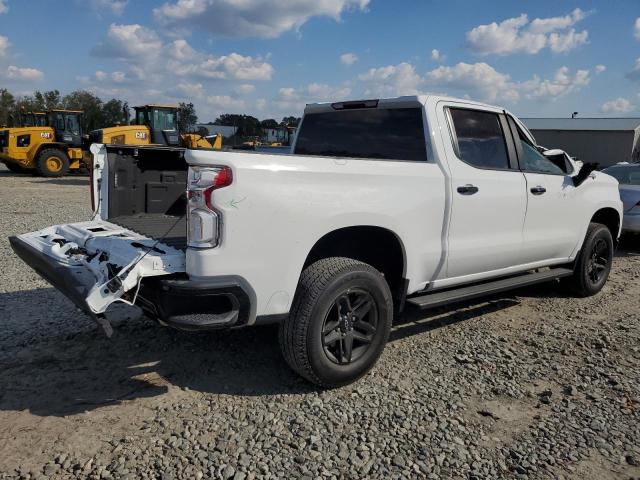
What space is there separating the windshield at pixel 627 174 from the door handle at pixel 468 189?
21.7 ft

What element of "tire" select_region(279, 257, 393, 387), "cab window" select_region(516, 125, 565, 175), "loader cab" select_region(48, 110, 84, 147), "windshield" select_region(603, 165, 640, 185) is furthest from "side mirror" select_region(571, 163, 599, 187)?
"loader cab" select_region(48, 110, 84, 147)

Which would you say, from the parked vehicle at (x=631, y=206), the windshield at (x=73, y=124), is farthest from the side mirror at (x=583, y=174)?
the windshield at (x=73, y=124)

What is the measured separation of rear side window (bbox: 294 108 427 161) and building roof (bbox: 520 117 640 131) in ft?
117

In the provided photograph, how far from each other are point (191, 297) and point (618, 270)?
677 cm

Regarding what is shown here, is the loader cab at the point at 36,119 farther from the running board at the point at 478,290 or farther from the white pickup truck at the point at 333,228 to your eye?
the running board at the point at 478,290

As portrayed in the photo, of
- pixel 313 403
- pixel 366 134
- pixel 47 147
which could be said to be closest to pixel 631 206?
pixel 366 134

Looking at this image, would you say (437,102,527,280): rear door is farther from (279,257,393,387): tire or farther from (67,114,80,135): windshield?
(67,114,80,135): windshield

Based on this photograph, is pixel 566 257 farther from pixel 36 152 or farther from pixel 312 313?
pixel 36 152

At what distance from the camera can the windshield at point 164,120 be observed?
20.0 metres

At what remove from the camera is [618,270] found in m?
7.61

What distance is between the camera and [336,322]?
3.58m

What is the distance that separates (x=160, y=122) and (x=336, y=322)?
18280 millimetres

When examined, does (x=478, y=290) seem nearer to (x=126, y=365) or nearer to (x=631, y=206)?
(x=126, y=365)

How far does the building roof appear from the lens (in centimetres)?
3653
